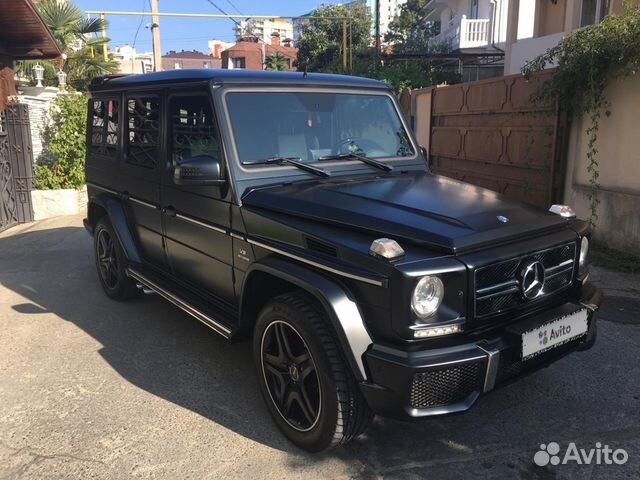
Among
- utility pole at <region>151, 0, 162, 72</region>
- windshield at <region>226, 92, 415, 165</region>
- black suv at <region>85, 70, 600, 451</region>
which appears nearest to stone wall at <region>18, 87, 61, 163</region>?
black suv at <region>85, 70, 600, 451</region>

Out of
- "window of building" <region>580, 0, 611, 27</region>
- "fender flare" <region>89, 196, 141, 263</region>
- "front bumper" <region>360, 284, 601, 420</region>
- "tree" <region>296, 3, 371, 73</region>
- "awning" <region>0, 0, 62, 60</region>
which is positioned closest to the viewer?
"front bumper" <region>360, 284, 601, 420</region>

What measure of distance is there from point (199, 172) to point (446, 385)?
1835 millimetres

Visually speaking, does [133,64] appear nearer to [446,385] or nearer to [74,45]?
[74,45]

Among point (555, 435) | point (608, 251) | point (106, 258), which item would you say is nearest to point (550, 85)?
point (608, 251)

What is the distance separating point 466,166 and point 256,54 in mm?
51143

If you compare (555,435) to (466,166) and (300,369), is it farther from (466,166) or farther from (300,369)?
(466,166)

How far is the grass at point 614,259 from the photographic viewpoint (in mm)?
6125

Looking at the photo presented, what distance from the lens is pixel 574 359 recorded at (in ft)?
13.2

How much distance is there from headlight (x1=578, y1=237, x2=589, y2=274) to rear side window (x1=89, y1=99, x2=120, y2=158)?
3930 millimetres

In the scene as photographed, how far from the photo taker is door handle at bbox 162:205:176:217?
4076mm

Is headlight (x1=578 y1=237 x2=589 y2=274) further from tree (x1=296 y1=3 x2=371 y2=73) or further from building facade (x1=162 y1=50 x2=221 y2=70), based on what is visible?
building facade (x1=162 y1=50 x2=221 y2=70)

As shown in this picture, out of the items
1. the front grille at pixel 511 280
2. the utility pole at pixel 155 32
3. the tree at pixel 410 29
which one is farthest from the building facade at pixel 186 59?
the front grille at pixel 511 280

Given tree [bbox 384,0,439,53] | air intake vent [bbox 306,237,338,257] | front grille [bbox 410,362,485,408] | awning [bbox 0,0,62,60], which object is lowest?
front grille [bbox 410,362,485,408]

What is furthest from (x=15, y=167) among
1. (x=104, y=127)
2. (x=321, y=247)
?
(x=321, y=247)
